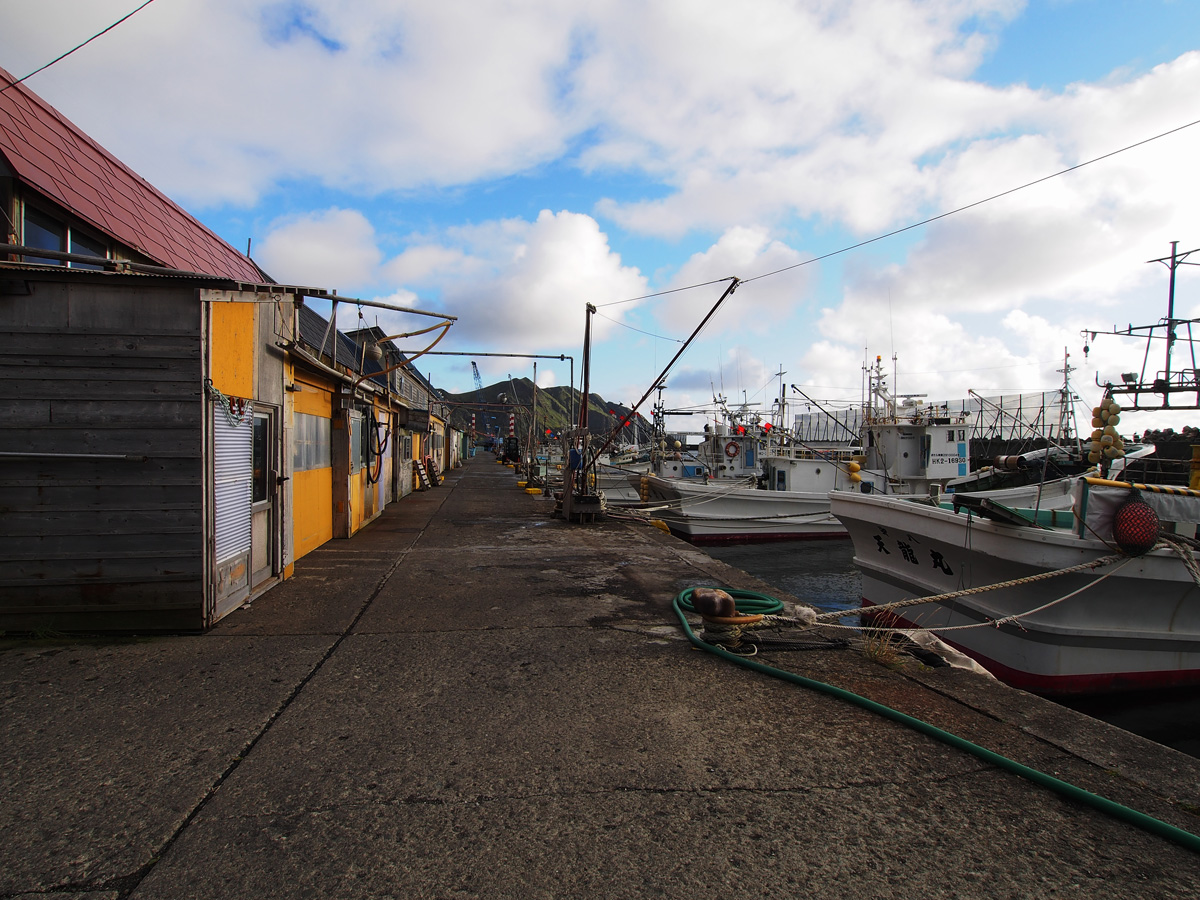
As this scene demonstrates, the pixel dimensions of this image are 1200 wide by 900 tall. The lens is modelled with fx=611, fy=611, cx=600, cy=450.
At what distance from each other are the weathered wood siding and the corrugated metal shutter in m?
0.29

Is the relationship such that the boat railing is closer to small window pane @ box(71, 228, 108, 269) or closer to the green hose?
the green hose

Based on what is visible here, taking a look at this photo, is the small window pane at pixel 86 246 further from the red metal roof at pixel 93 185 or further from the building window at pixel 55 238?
the red metal roof at pixel 93 185

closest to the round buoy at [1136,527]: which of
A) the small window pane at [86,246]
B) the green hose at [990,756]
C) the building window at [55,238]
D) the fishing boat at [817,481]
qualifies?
the green hose at [990,756]

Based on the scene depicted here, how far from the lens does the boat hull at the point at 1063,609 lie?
5422 mm

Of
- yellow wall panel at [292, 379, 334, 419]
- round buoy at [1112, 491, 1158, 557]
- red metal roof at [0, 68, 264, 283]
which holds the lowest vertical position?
round buoy at [1112, 491, 1158, 557]

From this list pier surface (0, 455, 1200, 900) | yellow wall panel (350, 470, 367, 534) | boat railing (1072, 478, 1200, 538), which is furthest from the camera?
yellow wall panel (350, 470, 367, 534)

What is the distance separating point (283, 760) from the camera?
2877 millimetres

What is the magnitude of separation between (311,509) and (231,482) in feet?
11.3

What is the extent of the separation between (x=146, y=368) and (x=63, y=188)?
2.86m

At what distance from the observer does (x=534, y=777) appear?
2750 mm

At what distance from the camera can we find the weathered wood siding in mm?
4402

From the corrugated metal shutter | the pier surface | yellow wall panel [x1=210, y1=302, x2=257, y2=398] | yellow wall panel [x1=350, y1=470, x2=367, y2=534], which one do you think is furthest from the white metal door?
yellow wall panel [x1=350, y1=470, x2=367, y2=534]

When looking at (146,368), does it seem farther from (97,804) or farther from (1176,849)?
(1176,849)

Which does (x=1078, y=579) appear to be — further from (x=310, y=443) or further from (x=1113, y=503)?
(x=310, y=443)
